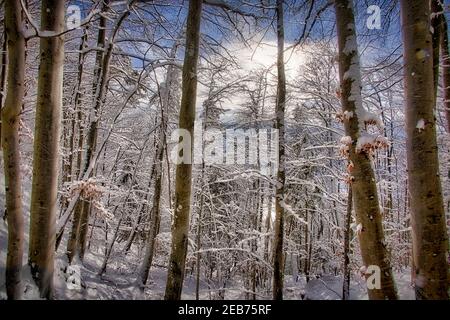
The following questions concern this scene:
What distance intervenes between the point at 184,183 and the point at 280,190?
405 centimetres

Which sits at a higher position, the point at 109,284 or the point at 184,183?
the point at 184,183

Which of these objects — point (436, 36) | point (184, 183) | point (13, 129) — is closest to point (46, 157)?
point (13, 129)

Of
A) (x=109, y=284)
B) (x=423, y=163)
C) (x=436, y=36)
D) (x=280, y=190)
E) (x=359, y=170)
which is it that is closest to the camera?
(x=423, y=163)

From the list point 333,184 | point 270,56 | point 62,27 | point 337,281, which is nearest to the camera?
point 62,27

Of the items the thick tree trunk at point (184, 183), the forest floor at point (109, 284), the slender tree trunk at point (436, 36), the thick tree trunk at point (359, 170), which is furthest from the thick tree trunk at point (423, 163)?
the forest floor at point (109, 284)

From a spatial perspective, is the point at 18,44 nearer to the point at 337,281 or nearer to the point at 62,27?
the point at 62,27

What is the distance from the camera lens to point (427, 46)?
126 inches

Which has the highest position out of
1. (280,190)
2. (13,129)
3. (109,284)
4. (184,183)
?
(13,129)

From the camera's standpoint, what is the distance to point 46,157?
359 centimetres

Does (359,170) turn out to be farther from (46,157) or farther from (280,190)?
(280,190)

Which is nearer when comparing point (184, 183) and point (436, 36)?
point (184, 183)

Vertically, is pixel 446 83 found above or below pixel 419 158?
above
